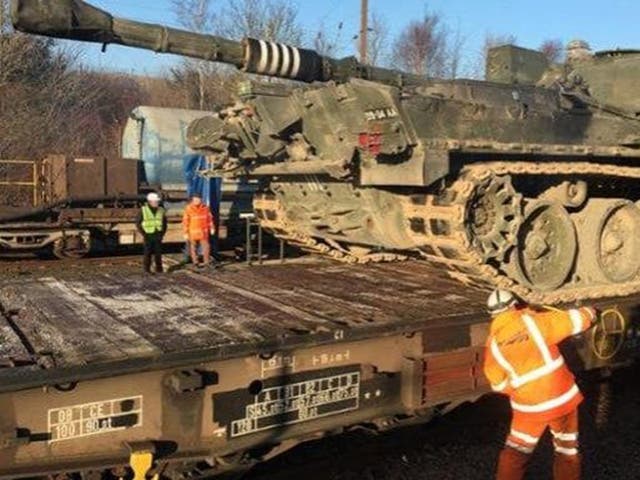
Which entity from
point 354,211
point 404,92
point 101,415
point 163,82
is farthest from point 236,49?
point 163,82

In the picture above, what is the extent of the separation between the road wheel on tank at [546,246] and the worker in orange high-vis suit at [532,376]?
9.18ft

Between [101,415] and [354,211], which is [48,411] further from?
[354,211]

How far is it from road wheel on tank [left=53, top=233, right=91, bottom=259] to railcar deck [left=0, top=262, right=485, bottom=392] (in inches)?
344

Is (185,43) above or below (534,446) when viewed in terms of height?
above

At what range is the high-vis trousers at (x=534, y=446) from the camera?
15.9 feet

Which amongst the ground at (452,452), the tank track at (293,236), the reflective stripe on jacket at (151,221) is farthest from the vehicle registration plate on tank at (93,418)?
the reflective stripe on jacket at (151,221)

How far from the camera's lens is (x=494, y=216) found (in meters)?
7.43

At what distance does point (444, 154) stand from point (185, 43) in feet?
8.25

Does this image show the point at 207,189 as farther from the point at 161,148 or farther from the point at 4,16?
the point at 4,16

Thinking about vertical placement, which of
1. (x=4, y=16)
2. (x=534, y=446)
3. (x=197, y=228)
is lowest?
(x=534, y=446)

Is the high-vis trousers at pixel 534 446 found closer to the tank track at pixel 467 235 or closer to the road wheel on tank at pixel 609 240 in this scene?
the tank track at pixel 467 235

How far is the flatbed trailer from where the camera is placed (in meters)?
3.95

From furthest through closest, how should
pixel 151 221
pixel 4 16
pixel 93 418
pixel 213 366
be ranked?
pixel 4 16 → pixel 151 221 → pixel 213 366 → pixel 93 418

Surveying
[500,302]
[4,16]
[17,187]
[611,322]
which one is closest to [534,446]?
[500,302]
